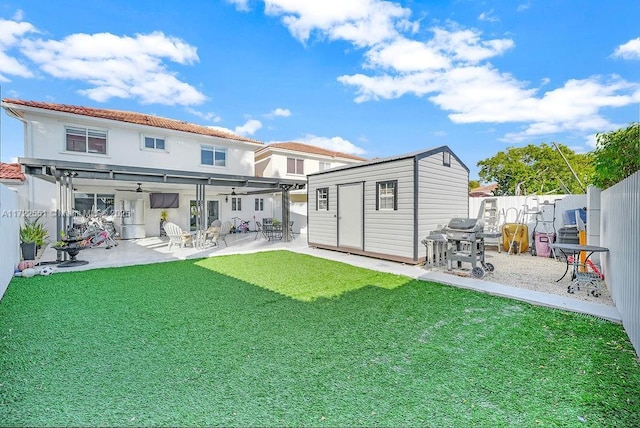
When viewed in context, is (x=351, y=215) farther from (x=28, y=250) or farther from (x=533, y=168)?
(x=533, y=168)

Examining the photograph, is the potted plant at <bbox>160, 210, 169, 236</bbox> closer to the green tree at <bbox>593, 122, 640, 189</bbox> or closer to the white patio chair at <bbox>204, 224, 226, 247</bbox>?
the white patio chair at <bbox>204, 224, 226, 247</bbox>

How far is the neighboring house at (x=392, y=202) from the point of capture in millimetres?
7906

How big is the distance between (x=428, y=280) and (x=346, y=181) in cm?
454

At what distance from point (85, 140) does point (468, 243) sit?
14.9m

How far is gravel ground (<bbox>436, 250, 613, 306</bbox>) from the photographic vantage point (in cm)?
534

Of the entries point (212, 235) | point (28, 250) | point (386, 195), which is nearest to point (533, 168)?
point (386, 195)

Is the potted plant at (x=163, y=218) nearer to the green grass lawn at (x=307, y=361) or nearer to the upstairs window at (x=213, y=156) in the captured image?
the upstairs window at (x=213, y=156)

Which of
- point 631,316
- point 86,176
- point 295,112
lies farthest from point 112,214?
point 631,316

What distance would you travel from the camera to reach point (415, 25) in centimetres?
1098

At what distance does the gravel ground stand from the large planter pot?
443 inches

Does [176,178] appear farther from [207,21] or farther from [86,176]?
[207,21]

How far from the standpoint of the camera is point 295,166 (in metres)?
19.3

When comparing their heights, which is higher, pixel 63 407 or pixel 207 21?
pixel 207 21

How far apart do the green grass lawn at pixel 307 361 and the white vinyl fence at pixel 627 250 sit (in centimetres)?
33
